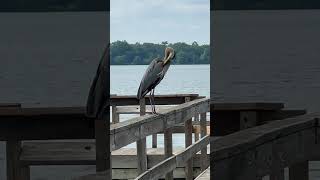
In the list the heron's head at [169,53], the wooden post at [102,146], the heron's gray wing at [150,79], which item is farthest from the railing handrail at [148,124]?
the wooden post at [102,146]

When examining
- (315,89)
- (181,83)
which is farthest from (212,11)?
(181,83)

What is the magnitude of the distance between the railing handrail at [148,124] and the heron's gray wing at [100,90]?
0.46 m

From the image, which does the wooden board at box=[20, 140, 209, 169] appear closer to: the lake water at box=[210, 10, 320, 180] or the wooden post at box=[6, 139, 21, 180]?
the wooden post at box=[6, 139, 21, 180]

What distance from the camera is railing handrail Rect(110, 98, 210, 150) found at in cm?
216

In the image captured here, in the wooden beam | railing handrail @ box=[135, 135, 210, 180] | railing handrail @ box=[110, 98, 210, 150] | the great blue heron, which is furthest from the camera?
the wooden beam

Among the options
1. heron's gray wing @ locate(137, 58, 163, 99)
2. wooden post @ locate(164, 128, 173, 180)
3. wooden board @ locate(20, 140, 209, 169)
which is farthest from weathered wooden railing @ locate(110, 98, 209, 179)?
wooden board @ locate(20, 140, 209, 169)

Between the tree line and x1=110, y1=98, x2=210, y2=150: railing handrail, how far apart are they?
0.47 metres

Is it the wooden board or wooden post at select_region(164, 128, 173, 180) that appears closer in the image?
the wooden board

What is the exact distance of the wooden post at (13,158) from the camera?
1404 millimetres

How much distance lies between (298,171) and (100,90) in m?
0.51

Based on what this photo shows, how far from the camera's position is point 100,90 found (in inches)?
55.1

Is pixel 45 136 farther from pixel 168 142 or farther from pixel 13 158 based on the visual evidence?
pixel 168 142

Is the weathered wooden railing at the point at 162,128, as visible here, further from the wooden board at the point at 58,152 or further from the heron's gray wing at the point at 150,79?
the wooden board at the point at 58,152

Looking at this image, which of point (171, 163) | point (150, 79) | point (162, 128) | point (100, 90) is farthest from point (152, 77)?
point (100, 90)
